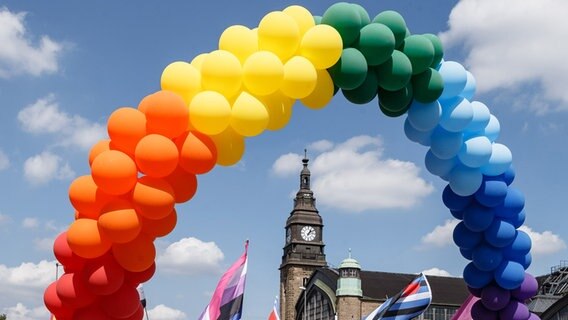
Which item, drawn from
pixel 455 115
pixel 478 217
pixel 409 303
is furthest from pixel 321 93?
pixel 409 303

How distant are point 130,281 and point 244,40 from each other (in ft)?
10.00

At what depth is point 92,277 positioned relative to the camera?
27.5 feet

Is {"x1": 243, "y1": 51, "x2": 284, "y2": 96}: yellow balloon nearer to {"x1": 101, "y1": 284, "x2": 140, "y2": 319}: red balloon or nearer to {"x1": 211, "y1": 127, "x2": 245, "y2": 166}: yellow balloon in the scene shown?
{"x1": 211, "y1": 127, "x2": 245, "y2": 166}: yellow balloon

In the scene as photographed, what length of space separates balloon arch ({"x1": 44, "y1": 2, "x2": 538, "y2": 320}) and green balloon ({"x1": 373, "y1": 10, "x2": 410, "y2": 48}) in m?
0.01

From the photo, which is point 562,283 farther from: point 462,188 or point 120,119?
point 120,119

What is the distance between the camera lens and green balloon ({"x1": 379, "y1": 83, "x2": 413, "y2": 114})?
34.4 feet

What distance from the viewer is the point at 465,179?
11.2 m

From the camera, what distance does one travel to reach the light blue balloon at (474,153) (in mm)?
11094

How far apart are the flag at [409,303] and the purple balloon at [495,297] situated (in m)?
1.38

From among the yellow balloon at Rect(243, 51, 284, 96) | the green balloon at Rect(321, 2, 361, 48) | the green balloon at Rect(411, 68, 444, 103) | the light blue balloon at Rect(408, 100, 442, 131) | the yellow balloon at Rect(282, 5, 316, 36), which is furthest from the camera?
the light blue balloon at Rect(408, 100, 442, 131)

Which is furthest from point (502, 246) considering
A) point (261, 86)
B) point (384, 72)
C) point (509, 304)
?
point (261, 86)

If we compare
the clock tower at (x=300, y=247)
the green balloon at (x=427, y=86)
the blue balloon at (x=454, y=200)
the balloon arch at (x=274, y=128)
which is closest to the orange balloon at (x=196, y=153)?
the balloon arch at (x=274, y=128)

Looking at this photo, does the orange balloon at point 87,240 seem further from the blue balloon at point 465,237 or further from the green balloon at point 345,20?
the blue balloon at point 465,237

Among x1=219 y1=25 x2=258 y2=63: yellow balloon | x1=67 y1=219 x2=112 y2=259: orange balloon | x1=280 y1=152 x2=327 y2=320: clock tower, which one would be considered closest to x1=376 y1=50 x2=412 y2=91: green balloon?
x1=219 y1=25 x2=258 y2=63: yellow balloon
